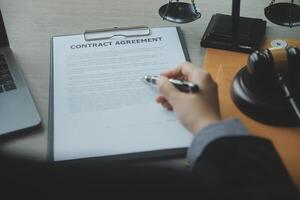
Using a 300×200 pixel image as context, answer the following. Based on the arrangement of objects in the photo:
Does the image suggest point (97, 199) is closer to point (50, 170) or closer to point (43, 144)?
point (50, 170)

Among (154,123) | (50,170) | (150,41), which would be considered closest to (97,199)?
(50,170)

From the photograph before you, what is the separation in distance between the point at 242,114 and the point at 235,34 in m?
0.24

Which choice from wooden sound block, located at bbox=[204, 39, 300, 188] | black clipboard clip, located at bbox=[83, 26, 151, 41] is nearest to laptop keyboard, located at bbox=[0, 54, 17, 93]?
black clipboard clip, located at bbox=[83, 26, 151, 41]

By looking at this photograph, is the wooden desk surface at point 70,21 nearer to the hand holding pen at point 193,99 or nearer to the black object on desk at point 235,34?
the black object on desk at point 235,34

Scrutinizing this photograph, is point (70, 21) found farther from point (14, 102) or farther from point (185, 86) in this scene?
point (185, 86)

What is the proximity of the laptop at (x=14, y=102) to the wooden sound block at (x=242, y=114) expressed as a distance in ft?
1.19

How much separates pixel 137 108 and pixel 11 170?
0.49m

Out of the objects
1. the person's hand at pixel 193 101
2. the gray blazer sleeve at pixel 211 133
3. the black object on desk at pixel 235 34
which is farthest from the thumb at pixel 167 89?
the black object on desk at pixel 235 34

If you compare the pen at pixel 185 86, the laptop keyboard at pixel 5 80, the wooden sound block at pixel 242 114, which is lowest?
the wooden sound block at pixel 242 114

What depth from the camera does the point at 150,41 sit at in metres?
0.99

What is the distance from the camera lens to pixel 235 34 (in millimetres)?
991

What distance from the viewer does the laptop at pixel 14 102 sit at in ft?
2.67

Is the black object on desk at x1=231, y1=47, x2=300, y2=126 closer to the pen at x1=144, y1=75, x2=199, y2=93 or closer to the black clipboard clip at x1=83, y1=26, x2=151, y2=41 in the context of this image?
the pen at x1=144, y1=75, x2=199, y2=93

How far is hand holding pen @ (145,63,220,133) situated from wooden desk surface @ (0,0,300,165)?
142mm
